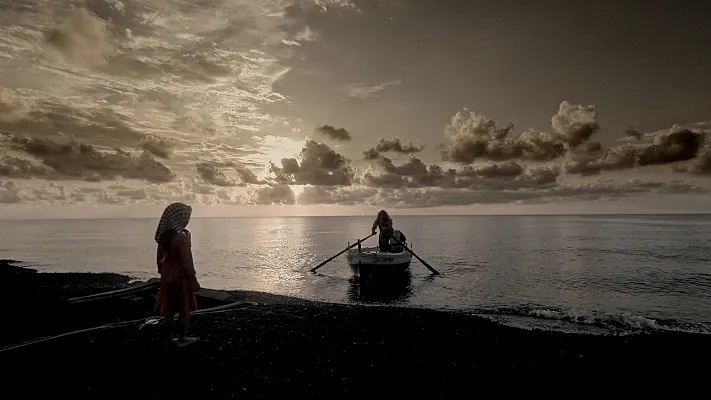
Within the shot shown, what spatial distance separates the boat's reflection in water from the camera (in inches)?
1011

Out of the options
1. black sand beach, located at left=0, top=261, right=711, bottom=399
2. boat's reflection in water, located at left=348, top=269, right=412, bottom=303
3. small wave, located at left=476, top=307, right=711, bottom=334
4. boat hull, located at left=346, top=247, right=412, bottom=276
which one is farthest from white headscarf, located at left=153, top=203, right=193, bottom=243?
boat hull, located at left=346, top=247, right=412, bottom=276

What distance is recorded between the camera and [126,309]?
15516 millimetres

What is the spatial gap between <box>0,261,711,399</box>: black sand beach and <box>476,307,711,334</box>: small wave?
13.0 feet

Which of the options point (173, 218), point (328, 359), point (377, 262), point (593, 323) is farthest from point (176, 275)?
point (377, 262)

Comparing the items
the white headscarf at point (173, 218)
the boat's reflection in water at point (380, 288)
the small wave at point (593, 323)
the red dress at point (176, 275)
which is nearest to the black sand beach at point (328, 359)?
the red dress at point (176, 275)

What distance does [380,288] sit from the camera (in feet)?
96.0

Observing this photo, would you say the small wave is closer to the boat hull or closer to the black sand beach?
the black sand beach

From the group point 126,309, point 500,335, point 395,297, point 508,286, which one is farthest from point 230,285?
point 500,335

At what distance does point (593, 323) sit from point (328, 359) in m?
15.1

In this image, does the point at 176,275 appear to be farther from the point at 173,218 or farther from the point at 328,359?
the point at 328,359

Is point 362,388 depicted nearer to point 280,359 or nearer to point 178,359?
point 280,359

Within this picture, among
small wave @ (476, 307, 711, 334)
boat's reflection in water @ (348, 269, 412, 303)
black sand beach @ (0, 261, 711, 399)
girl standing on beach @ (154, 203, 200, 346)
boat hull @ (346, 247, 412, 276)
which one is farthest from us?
boat hull @ (346, 247, 412, 276)

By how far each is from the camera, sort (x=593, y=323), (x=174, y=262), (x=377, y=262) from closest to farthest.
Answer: (x=174, y=262), (x=593, y=323), (x=377, y=262)

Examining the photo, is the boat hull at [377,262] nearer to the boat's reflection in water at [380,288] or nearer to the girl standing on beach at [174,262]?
the boat's reflection in water at [380,288]
